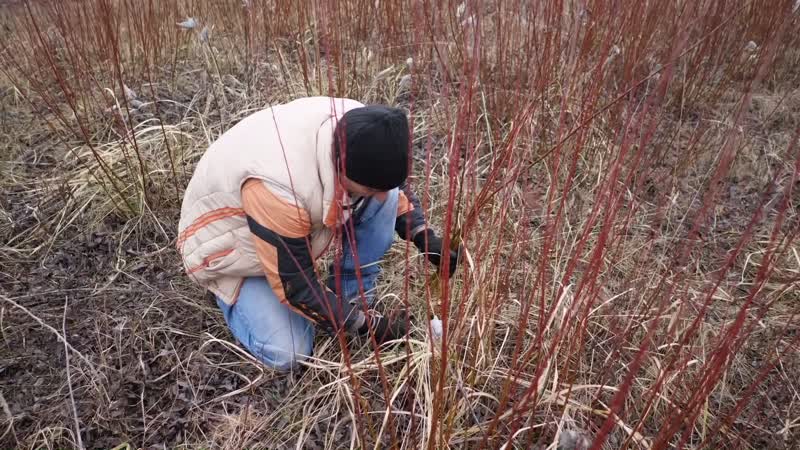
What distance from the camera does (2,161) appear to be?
8.42 feet

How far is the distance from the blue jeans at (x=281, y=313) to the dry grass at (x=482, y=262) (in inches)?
3.3

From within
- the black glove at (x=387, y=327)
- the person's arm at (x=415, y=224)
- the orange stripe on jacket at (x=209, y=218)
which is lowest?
the black glove at (x=387, y=327)

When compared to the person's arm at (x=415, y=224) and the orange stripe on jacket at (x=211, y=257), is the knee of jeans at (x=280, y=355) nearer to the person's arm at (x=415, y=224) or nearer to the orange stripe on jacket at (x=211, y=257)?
the orange stripe on jacket at (x=211, y=257)

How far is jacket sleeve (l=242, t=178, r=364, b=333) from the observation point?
54.4 inches

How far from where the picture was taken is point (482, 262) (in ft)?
5.33

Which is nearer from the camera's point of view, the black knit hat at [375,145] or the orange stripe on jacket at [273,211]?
the black knit hat at [375,145]

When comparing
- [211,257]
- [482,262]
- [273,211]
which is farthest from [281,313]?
[482,262]

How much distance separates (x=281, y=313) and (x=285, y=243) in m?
0.45

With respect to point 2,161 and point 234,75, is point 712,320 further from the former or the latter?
point 2,161

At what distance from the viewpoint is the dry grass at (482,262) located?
3.64ft

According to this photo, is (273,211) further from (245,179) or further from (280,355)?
(280,355)

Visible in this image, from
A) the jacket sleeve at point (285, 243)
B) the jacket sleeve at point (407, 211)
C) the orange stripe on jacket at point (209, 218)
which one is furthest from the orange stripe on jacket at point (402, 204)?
the orange stripe on jacket at point (209, 218)

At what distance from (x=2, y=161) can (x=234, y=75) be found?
1337 mm

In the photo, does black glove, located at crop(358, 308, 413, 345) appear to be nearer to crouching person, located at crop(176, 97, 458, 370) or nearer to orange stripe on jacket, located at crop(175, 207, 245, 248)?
crouching person, located at crop(176, 97, 458, 370)
